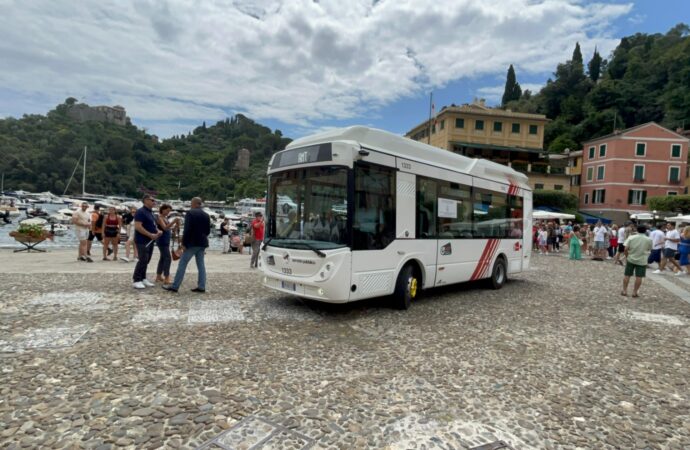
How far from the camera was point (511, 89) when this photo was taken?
10200cm

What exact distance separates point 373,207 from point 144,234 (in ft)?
16.2

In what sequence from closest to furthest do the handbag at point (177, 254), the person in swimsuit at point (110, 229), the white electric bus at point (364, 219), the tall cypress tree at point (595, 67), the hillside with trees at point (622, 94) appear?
the white electric bus at point (364, 219) → the handbag at point (177, 254) → the person in swimsuit at point (110, 229) → the hillside with trees at point (622, 94) → the tall cypress tree at point (595, 67)

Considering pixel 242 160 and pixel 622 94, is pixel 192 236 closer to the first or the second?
pixel 622 94

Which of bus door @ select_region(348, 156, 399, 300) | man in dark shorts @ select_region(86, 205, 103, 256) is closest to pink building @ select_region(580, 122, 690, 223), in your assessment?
bus door @ select_region(348, 156, 399, 300)

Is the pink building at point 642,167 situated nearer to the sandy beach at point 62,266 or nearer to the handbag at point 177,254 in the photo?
the sandy beach at point 62,266

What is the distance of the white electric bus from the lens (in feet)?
20.8

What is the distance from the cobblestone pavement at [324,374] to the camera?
3232 millimetres

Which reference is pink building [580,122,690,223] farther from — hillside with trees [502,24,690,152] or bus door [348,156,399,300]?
bus door [348,156,399,300]

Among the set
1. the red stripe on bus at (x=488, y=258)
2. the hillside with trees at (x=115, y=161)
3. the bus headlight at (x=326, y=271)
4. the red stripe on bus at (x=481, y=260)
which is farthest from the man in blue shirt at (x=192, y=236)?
the hillside with trees at (x=115, y=161)

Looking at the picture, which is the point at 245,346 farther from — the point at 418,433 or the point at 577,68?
the point at 577,68

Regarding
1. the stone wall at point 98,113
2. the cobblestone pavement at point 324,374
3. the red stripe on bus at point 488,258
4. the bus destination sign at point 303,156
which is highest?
the stone wall at point 98,113

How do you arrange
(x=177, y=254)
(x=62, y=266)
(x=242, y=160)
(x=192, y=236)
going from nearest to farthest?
(x=192, y=236), (x=177, y=254), (x=62, y=266), (x=242, y=160)

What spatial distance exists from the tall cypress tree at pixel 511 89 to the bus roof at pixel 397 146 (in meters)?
104

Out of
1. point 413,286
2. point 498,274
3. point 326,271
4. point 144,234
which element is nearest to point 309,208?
point 326,271
